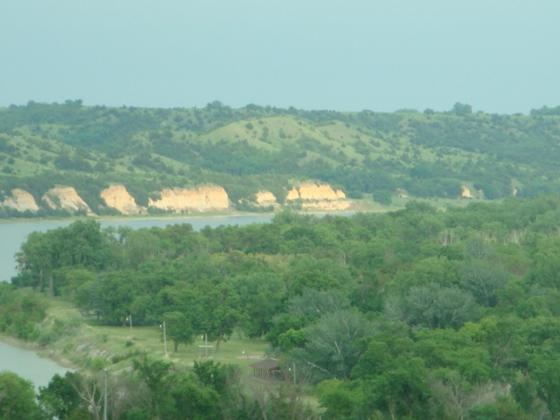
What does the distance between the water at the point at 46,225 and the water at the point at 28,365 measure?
19.0 m

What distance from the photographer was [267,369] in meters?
40.1

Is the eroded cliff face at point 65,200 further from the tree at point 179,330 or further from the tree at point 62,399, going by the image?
the tree at point 62,399

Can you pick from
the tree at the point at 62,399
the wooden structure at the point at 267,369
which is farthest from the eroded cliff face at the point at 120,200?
the tree at the point at 62,399

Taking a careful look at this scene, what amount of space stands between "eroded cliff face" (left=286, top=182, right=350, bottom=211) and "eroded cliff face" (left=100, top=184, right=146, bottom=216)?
52.4ft

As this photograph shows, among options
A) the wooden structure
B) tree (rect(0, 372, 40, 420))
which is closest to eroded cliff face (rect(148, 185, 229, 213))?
the wooden structure

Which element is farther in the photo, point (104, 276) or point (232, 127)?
point (232, 127)

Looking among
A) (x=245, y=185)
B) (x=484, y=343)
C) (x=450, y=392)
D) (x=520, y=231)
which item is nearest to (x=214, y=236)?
(x=520, y=231)

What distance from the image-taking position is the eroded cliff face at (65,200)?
10944 cm

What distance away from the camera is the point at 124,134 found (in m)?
160

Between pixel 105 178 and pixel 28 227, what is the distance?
54.5ft

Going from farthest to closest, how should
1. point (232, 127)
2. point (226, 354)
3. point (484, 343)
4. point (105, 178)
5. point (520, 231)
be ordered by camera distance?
point (232, 127) < point (105, 178) < point (520, 231) < point (226, 354) < point (484, 343)

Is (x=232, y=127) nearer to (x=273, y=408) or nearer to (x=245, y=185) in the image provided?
(x=245, y=185)

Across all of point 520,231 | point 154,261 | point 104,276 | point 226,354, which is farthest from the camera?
point 520,231

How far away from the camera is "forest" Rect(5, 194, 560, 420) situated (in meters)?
32.5
